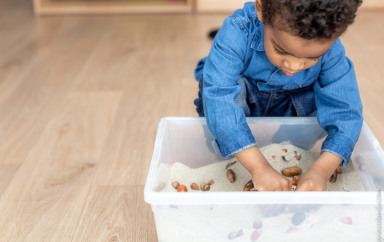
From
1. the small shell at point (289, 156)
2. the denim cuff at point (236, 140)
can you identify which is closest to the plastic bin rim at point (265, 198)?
the denim cuff at point (236, 140)

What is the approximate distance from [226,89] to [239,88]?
0.03 metres

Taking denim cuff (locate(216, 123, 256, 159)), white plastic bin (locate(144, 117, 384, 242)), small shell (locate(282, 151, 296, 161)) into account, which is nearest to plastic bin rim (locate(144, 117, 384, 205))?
white plastic bin (locate(144, 117, 384, 242))

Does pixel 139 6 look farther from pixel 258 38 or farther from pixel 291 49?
pixel 291 49

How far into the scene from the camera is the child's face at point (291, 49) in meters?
0.63

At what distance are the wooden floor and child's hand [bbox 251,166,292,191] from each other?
23cm

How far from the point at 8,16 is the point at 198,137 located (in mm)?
1772

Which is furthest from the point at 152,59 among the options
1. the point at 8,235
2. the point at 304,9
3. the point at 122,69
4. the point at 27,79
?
the point at 304,9

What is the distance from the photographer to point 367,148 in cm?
81

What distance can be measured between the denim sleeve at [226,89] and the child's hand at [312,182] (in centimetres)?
11

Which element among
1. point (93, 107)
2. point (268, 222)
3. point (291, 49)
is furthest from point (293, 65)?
point (93, 107)

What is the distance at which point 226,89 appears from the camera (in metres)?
0.78

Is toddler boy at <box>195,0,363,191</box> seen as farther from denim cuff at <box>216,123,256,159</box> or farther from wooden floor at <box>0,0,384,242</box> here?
wooden floor at <box>0,0,384,242</box>

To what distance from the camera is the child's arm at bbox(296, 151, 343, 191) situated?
693mm

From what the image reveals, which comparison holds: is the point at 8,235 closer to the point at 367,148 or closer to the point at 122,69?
the point at 367,148
